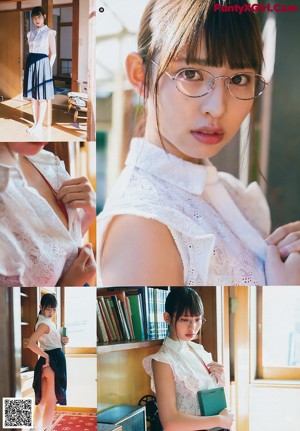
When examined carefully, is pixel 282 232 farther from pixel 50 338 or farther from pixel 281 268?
pixel 50 338

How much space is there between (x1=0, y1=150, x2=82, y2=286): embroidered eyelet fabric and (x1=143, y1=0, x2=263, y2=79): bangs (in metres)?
0.64

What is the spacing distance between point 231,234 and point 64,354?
830 mm

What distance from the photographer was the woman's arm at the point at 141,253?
214 centimetres

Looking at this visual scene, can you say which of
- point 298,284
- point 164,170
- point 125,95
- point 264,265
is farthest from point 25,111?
point 298,284

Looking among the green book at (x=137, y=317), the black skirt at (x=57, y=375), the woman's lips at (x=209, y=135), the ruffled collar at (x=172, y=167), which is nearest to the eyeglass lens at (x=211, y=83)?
the woman's lips at (x=209, y=135)

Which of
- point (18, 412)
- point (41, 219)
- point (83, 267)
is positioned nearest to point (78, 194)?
point (41, 219)

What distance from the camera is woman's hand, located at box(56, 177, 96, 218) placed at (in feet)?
7.30

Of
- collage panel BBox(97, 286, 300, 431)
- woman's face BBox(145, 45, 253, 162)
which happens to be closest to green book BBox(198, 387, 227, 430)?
collage panel BBox(97, 286, 300, 431)

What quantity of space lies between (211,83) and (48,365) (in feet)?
4.26

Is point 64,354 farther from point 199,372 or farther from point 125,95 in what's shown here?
point 125,95

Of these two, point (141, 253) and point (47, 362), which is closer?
point (141, 253)

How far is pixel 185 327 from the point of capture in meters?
2.22

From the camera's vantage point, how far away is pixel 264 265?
86.0 inches

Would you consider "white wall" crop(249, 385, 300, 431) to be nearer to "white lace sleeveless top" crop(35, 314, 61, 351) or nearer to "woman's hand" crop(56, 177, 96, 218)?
"white lace sleeveless top" crop(35, 314, 61, 351)
